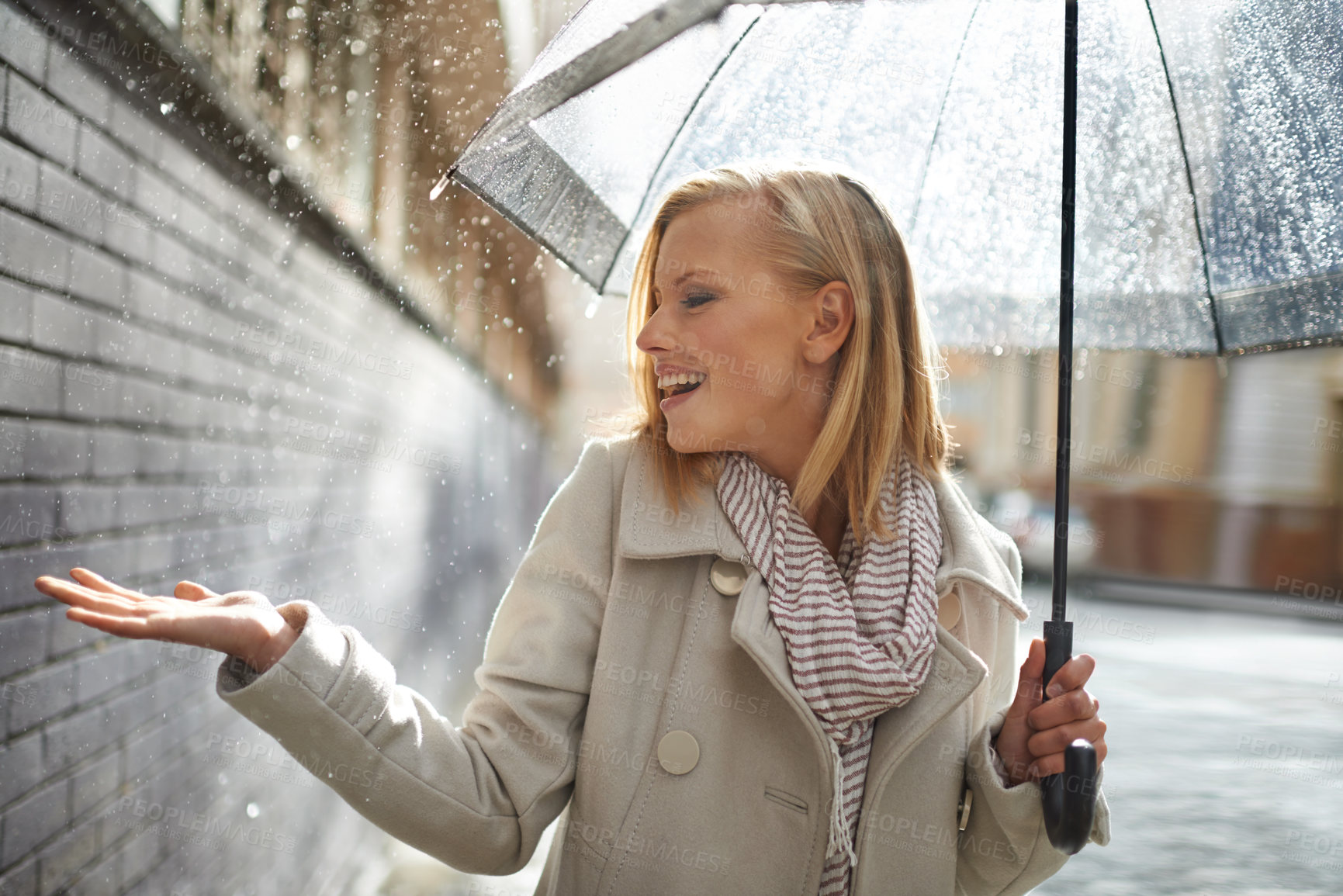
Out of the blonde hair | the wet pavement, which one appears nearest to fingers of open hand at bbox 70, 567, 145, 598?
the blonde hair

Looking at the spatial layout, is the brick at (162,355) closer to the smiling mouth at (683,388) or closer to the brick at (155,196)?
the brick at (155,196)

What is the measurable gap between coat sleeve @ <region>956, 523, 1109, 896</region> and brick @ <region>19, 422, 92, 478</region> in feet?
5.69

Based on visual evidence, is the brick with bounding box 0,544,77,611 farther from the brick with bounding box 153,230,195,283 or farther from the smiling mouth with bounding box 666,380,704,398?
the smiling mouth with bounding box 666,380,704,398

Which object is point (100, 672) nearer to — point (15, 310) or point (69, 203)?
point (15, 310)

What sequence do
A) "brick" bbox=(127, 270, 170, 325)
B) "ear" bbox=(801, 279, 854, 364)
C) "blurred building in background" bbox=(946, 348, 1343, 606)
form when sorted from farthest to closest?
1. "blurred building in background" bbox=(946, 348, 1343, 606)
2. "brick" bbox=(127, 270, 170, 325)
3. "ear" bbox=(801, 279, 854, 364)

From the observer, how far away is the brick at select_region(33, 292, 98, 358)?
5.87 feet

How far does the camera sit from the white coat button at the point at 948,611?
187 cm

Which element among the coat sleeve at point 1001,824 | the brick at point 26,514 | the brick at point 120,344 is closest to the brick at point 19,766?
the brick at point 26,514

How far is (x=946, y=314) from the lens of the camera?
8.38ft

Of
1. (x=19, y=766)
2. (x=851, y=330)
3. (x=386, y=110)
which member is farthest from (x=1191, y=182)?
(x=386, y=110)

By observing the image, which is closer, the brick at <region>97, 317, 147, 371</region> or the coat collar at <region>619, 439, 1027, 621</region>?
the coat collar at <region>619, 439, 1027, 621</region>

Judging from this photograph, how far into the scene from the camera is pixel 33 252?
1.76 m

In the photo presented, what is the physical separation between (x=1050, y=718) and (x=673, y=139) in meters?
1.45

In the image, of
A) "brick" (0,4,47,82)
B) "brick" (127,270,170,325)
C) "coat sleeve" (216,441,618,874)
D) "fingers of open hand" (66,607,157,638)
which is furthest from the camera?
"brick" (127,270,170,325)
